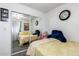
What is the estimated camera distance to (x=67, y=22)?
228 centimetres

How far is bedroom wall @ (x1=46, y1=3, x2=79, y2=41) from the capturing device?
2.13 metres

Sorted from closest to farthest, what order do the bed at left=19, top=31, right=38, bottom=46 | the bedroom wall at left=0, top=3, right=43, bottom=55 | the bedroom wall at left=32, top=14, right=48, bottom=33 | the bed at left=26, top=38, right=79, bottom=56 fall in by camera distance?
1. the bed at left=26, top=38, right=79, bottom=56
2. the bedroom wall at left=0, top=3, right=43, bottom=55
3. the bed at left=19, top=31, right=38, bottom=46
4. the bedroom wall at left=32, top=14, right=48, bottom=33

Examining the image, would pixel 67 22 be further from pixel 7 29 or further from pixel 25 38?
pixel 7 29

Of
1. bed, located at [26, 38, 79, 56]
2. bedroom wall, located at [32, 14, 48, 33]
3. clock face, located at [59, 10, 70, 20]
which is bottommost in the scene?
bed, located at [26, 38, 79, 56]

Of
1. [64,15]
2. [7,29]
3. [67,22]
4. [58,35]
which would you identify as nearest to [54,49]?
[58,35]

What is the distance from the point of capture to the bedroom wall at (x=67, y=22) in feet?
7.00

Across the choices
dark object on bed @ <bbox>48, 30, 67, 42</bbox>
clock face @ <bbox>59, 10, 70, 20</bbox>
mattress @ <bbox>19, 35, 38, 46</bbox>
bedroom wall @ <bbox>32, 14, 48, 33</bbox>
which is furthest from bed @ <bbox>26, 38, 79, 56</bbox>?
clock face @ <bbox>59, 10, 70, 20</bbox>

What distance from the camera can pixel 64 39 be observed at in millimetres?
2277

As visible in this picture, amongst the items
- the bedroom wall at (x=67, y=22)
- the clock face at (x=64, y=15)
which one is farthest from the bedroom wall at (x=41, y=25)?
the clock face at (x=64, y=15)

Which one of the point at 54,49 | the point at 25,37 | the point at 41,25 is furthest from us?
the point at 41,25

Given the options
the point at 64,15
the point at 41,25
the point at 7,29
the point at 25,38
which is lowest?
the point at 25,38

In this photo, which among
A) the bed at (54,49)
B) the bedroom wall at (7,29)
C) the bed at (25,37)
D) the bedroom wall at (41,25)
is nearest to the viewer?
the bed at (54,49)

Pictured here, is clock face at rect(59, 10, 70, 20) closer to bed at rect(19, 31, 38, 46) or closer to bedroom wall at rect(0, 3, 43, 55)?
bedroom wall at rect(0, 3, 43, 55)

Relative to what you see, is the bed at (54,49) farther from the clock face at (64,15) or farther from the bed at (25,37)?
the clock face at (64,15)
